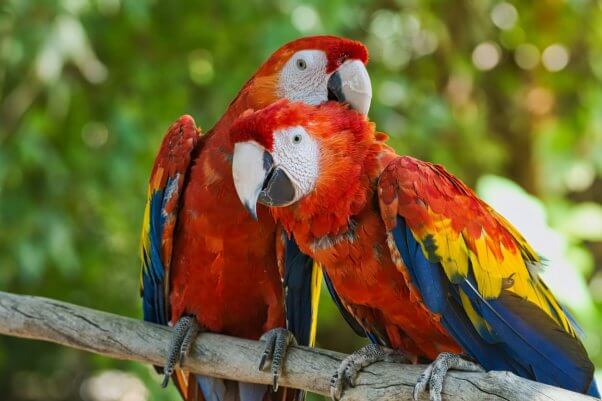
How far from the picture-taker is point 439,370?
133 centimetres

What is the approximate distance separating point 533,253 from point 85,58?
1.74m

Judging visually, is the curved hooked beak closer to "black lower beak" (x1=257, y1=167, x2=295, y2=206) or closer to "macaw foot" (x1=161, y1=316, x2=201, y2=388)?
"black lower beak" (x1=257, y1=167, x2=295, y2=206)

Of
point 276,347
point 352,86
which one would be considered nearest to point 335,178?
point 352,86

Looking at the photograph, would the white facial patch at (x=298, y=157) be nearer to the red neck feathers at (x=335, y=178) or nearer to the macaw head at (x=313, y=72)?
the red neck feathers at (x=335, y=178)

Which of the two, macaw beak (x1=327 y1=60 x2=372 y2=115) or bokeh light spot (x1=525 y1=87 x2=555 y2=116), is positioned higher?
bokeh light spot (x1=525 y1=87 x2=555 y2=116)

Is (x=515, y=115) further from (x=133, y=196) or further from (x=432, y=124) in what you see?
(x=133, y=196)

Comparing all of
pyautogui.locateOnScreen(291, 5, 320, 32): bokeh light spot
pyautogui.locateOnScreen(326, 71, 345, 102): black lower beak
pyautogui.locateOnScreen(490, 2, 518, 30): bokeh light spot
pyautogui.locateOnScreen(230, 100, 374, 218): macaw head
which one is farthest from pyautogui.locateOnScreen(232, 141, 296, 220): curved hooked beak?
pyautogui.locateOnScreen(490, 2, 518, 30): bokeh light spot

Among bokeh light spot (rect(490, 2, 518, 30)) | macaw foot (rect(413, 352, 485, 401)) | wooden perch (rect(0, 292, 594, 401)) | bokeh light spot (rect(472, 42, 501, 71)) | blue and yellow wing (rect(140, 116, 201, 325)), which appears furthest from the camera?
bokeh light spot (rect(472, 42, 501, 71))

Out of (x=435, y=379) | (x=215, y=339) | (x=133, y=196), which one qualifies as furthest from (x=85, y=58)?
(x=435, y=379)

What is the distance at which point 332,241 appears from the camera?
1404 millimetres

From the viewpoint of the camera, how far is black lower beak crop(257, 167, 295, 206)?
1364 mm

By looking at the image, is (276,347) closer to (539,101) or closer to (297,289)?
(297,289)

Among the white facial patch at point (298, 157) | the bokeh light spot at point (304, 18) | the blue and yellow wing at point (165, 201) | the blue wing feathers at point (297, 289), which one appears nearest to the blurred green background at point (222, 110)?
the bokeh light spot at point (304, 18)

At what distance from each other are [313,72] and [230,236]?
349 mm
